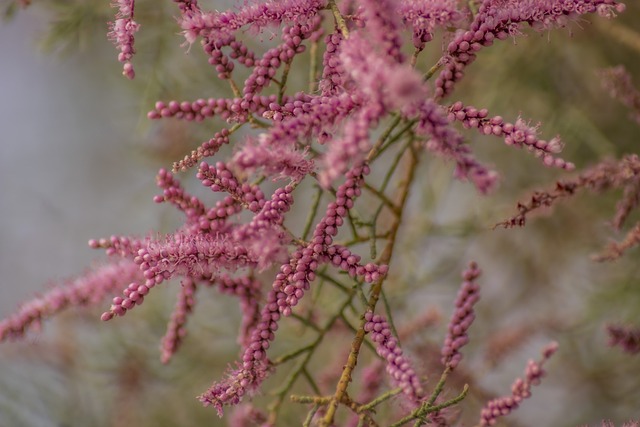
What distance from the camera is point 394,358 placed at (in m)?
0.47

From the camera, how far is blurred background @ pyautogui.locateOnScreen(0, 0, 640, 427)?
0.93 m

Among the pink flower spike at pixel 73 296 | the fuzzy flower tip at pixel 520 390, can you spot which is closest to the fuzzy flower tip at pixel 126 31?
the pink flower spike at pixel 73 296

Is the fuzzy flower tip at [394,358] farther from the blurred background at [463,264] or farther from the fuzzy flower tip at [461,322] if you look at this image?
the blurred background at [463,264]

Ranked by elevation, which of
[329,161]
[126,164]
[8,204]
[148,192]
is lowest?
[329,161]

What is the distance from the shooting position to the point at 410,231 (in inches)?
40.8

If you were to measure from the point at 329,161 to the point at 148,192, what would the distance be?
3.30ft

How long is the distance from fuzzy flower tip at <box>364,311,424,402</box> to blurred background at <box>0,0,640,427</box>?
29 centimetres

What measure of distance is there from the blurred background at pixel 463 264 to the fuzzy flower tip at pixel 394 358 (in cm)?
29

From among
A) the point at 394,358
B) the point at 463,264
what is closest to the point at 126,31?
the point at 394,358

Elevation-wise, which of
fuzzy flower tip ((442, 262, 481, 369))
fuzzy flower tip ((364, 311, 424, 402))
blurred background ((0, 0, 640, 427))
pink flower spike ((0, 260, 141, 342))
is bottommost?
fuzzy flower tip ((364, 311, 424, 402))

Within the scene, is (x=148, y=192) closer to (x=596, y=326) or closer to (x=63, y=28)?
(x=63, y=28)

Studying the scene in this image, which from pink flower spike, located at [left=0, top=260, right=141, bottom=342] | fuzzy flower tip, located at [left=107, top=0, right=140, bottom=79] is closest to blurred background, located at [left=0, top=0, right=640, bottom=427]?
pink flower spike, located at [left=0, top=260, right=141, bottom=342]

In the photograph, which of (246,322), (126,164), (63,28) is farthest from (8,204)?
(246,322)

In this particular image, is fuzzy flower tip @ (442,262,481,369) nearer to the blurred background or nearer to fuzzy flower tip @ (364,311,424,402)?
fuzzy flower tip @ (364,311,424,402)
